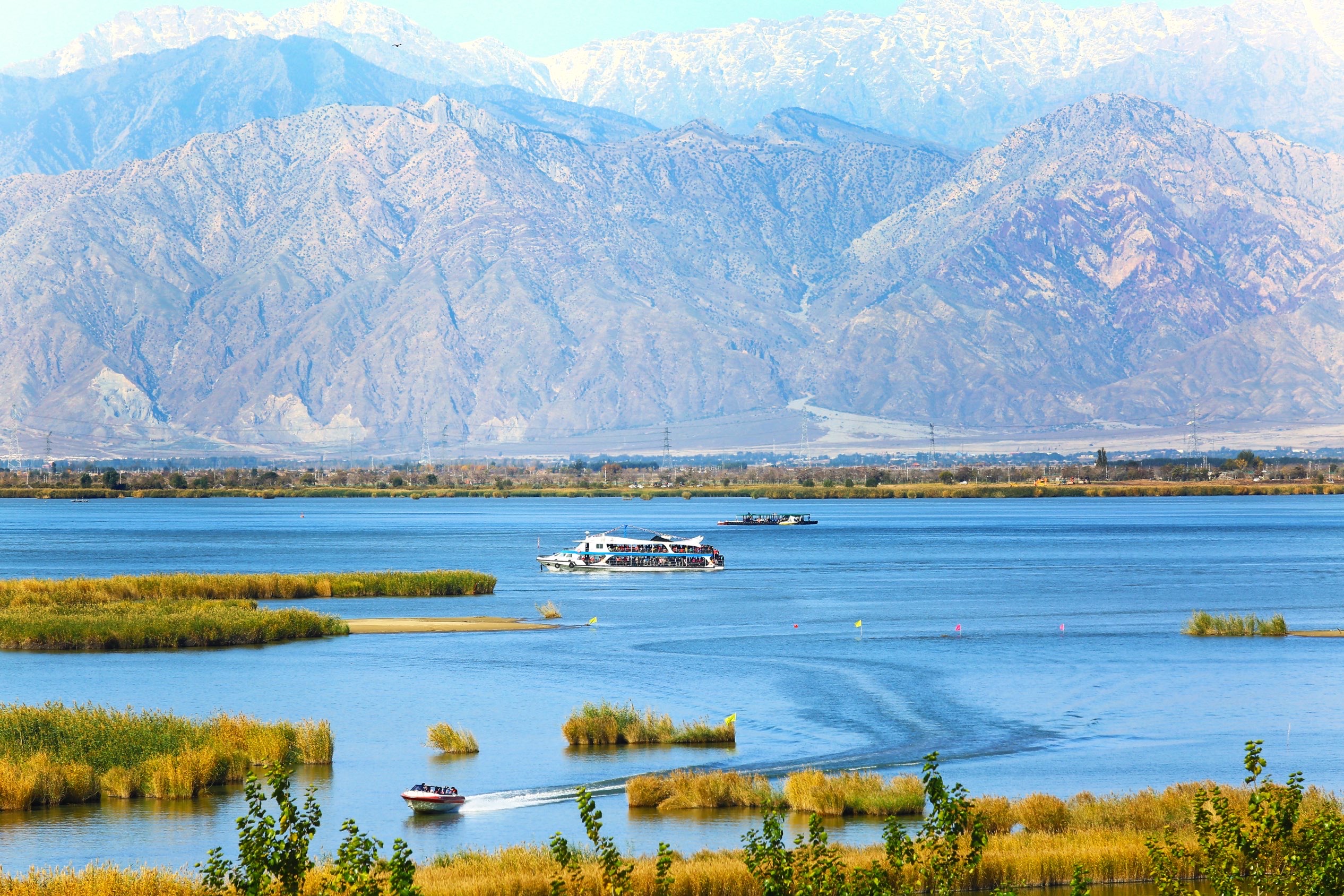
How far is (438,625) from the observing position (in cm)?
7094

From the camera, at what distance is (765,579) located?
10162 centimetres

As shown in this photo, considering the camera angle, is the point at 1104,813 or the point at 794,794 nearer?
the point at 1104,813

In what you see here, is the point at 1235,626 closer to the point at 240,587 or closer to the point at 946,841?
the point at 240,587

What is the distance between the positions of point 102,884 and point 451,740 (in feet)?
56.7

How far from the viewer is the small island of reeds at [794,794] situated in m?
34.1

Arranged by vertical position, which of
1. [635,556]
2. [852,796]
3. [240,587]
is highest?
[240,587]

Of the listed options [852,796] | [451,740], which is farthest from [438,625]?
[852,796]

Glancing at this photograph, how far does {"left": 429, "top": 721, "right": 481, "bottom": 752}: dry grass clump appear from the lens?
1652 inches

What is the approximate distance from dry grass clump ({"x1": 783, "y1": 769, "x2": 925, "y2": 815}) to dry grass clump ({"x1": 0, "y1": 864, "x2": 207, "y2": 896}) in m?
12.7

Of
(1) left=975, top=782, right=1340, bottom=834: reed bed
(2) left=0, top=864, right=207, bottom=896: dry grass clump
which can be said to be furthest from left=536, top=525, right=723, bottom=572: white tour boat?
(2) left=0, top=864, right=207, bottom=896: dry grass clump

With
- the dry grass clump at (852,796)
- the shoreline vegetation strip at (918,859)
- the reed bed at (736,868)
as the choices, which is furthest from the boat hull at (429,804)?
the dry grass clump at (852,796)

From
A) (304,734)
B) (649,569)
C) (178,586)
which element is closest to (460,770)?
(304,734)

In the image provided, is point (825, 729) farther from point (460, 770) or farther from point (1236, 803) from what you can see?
point (1236, 803)

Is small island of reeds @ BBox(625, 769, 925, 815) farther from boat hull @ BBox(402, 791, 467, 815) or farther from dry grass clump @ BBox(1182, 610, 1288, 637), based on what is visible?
dry grass clump @ BBox(1182, 610, 1288, 637)
